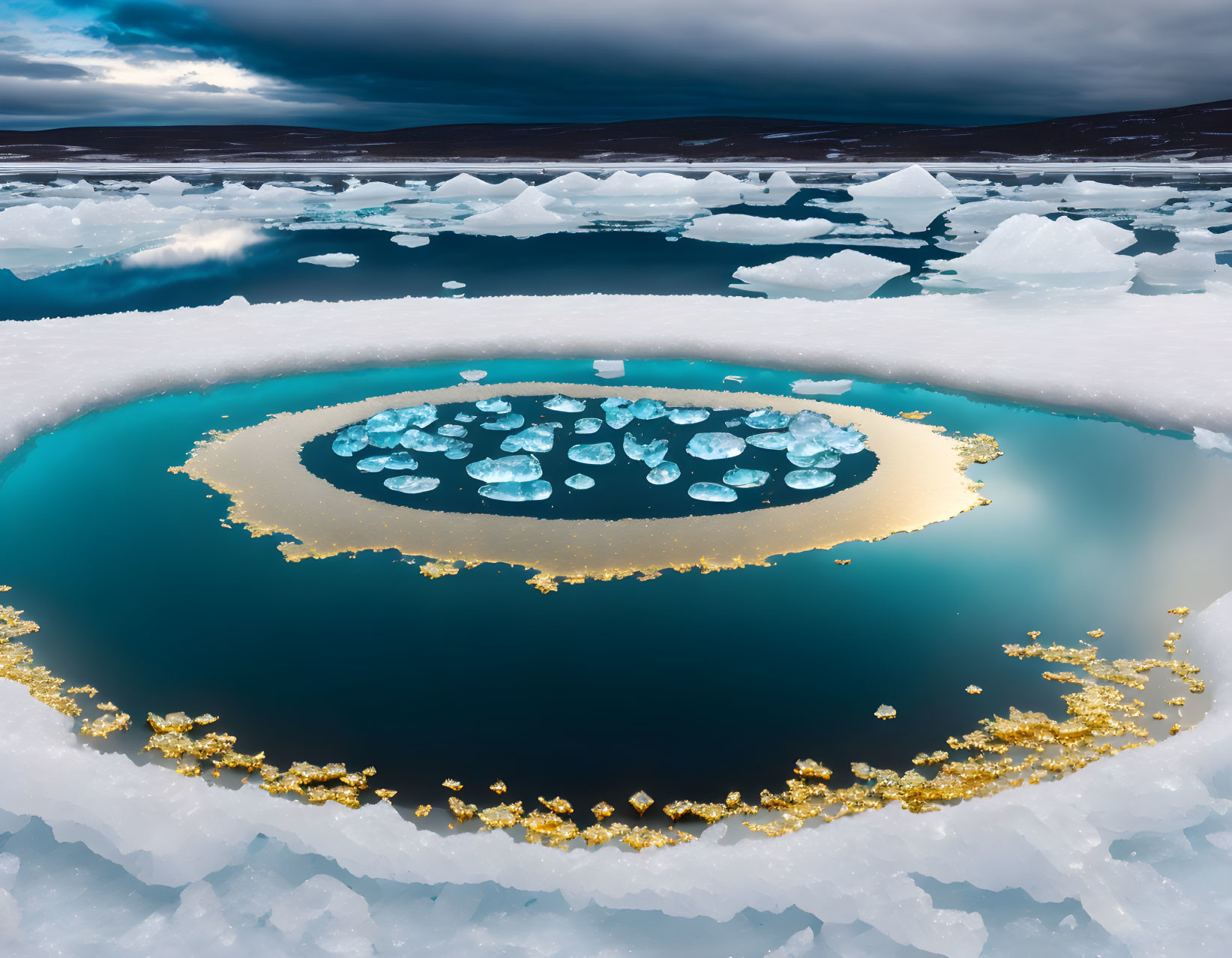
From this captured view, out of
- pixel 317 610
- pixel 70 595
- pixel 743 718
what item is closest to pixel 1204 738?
→ pixel 743 718

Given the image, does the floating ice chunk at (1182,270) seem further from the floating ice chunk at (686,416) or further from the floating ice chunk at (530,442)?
the floating ice chunk at (530,442)

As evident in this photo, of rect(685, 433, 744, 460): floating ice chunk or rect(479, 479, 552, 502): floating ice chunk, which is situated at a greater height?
rect(685, 433, 744, 460): floating ice chunk

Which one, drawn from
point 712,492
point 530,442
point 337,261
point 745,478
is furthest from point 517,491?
point 337,261

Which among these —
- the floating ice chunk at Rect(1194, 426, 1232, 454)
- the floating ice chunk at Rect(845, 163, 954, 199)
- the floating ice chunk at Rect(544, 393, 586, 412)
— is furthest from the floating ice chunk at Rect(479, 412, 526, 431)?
the floating ice chunk at Rect(845, 163, 954, 199)

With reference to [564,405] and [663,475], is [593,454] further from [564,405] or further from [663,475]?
[564,405]

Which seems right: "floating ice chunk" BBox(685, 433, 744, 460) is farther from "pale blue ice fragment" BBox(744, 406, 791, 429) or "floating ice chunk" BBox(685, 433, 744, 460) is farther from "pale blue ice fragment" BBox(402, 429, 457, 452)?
"pale blue ice fragment" BBox(402, 429, 457, 452)

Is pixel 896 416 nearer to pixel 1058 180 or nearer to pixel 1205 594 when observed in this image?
pixel 1205 594
